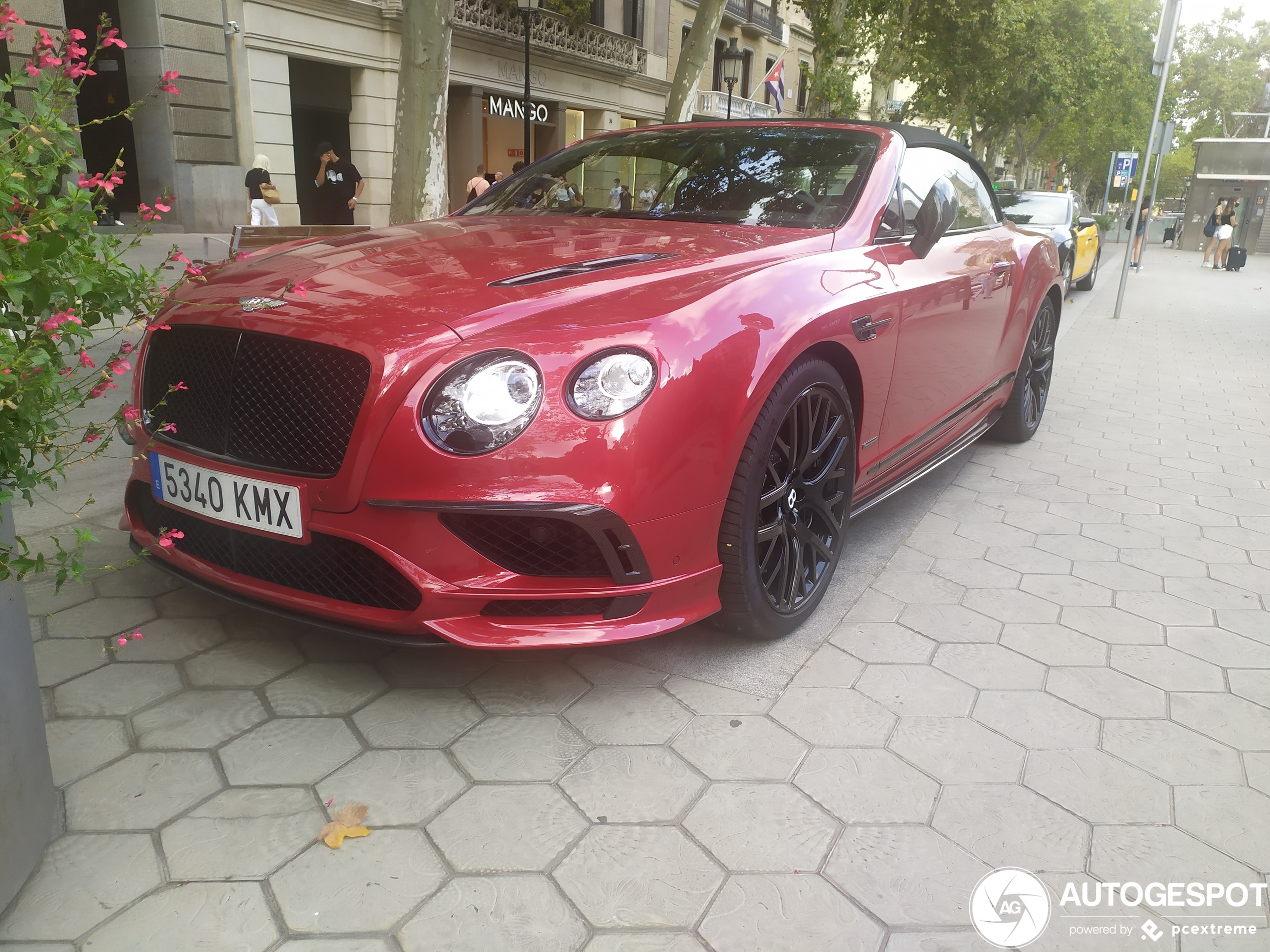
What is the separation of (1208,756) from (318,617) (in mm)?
2215

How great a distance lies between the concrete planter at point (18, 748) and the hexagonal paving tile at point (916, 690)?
6.34 feet

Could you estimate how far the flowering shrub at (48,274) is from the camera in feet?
4.99

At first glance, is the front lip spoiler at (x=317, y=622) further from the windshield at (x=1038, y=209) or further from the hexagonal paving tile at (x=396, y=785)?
the windshield at (x=1038, y=209)

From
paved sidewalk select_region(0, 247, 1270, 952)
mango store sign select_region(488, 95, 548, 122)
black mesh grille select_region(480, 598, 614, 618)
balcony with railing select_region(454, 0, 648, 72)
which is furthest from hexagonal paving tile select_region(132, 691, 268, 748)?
mango store sign select_region(488, 95, 548, 122)

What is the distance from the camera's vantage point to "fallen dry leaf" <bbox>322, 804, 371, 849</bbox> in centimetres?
191

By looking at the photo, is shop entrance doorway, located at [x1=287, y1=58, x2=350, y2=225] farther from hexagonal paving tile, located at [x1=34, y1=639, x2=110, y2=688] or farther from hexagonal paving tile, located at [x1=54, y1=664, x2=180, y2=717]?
hexagonal paving tile, located at [x1=54, y1=664, x2=180, y2=717]

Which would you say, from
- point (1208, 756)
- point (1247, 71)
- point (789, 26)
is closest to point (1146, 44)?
point (789, 26)

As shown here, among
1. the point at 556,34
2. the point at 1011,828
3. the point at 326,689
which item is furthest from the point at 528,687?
the point at 556,34

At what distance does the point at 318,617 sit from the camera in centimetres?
224

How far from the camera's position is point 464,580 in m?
2.13

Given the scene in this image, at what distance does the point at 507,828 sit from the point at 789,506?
49.2 inches

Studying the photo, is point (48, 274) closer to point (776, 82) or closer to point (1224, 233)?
point (776, 82)

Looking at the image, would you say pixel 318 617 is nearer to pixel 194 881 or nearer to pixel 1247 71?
pixel 194 881

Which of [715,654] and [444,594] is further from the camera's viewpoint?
[715,654]
